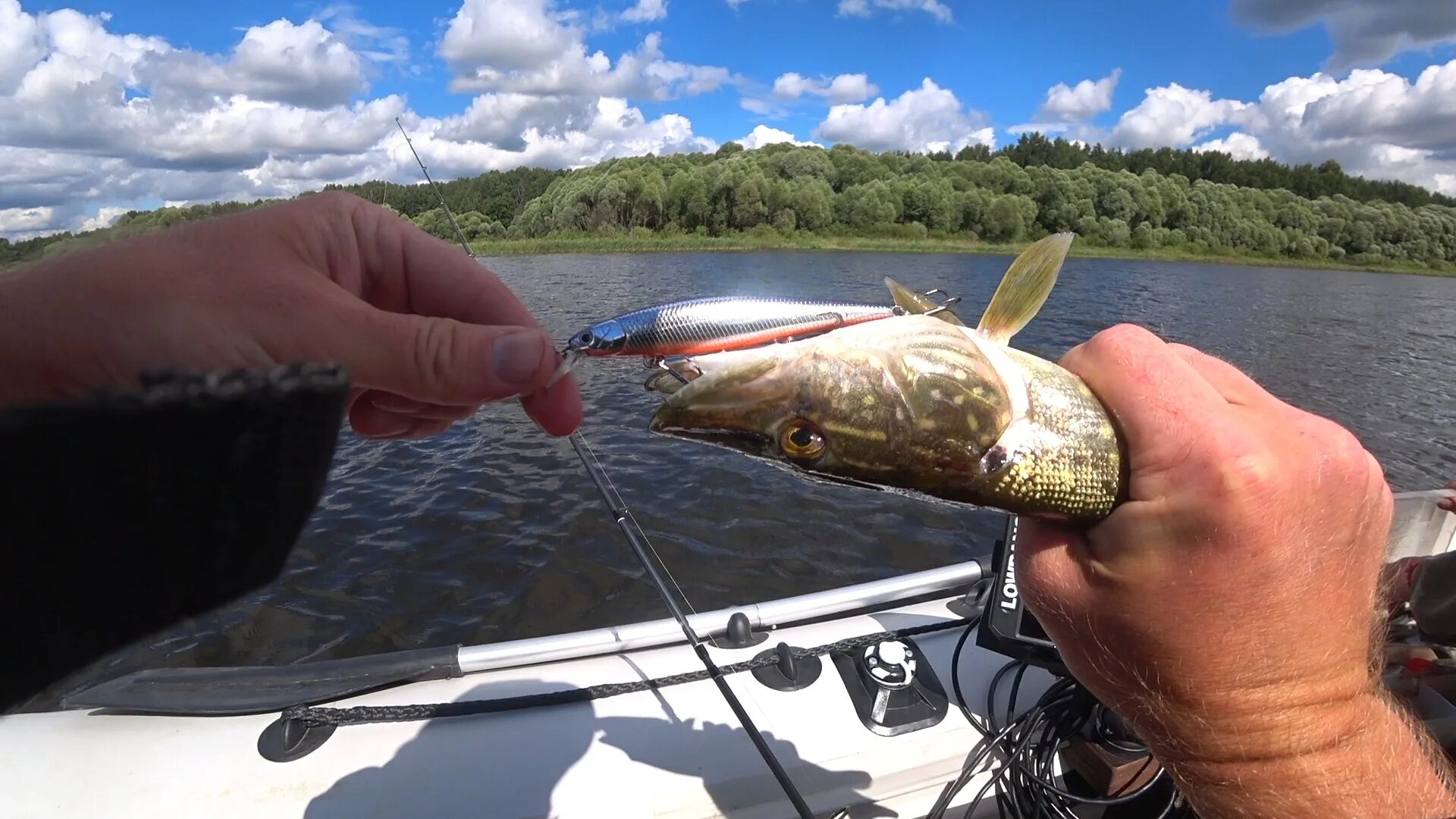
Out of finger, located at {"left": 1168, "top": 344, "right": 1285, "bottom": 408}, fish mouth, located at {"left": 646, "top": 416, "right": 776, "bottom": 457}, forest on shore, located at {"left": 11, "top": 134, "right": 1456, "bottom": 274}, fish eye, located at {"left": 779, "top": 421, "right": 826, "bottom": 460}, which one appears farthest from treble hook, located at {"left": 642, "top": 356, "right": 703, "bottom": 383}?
forest on shore, located at {"left": 11, "top": 134, "right": 1456, "bottom": 274}

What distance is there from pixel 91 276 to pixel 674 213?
5570cm

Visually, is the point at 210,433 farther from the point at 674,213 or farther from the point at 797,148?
the point at 797,148

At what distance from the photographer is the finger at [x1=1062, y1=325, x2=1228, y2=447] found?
1.81m

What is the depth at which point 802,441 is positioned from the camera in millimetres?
1859

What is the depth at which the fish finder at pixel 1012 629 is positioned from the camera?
321cm

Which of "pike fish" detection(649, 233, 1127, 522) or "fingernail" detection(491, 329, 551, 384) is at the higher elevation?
"fingernail" detection(491, 329, 551, 384)

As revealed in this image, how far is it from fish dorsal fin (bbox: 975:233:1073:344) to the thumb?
144cm

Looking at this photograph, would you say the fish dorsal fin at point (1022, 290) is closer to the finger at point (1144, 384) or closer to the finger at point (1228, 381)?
the finger at point (1144, 384)

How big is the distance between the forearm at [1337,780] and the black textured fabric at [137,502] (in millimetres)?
2431

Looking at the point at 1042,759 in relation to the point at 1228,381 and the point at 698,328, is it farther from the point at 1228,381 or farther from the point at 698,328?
the point at 698,328

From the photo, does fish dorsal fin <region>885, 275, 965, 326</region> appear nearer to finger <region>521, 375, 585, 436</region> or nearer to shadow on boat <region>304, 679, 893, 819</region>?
finger <region>521, 375, 585, 436</region>

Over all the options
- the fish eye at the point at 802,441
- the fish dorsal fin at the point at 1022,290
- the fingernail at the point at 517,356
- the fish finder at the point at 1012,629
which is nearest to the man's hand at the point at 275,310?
the fingernail at the point at 517,356

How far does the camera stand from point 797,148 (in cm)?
6644

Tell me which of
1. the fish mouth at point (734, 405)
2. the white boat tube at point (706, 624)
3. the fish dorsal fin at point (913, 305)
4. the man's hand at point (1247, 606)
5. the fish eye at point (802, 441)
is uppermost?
the fish dorsal fin at point (913, 305)
